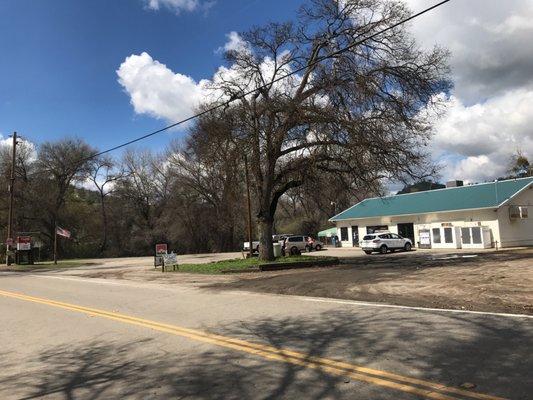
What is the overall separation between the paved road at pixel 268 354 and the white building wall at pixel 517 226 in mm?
29723

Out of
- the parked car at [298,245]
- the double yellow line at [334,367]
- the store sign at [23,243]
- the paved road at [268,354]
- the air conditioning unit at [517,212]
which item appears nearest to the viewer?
the double yellow line at [334,367]

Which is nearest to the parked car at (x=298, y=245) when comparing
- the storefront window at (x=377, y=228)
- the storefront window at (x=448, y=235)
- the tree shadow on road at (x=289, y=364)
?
the storefront window at (x=377, y=228)

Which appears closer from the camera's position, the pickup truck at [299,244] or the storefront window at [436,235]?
the storefront window at [436,235]

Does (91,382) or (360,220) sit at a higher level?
(360,220)

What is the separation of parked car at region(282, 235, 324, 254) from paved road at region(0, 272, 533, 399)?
108 ft

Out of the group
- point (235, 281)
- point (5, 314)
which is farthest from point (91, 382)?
point (235, 281)

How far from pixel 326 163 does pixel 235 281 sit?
9.30m

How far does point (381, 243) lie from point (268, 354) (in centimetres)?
3331

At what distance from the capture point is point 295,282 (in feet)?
58.9

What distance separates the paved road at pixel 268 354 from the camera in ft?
19.0

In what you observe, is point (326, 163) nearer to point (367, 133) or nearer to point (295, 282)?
point (367, 133)

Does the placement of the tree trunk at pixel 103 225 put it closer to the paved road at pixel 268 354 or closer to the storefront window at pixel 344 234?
the storefront window at pixel 344 234

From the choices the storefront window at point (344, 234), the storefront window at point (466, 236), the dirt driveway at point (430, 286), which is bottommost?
the dirt driveway at point (430, 286)

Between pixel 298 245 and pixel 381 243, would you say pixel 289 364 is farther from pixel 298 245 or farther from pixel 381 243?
pixel 298 245
